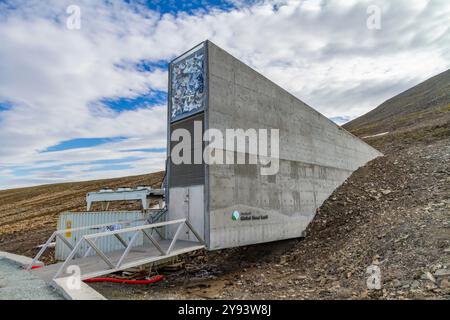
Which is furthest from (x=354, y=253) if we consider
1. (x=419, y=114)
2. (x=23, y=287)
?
(x=419, y=114)

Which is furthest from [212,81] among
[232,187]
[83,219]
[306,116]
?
[83,219]

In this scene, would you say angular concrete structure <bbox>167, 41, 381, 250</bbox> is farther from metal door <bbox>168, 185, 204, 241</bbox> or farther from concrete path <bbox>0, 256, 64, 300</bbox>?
concrete path <bbox>0, 256, 64, 300</bbox>

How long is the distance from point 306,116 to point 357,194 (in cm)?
551

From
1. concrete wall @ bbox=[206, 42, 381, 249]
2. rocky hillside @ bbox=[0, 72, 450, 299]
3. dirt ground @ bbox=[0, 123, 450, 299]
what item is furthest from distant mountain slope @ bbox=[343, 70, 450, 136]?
Result: concrete wall @ bbox=[206, 42, 381, 249]

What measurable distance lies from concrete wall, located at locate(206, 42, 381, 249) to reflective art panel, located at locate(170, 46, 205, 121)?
44 cm

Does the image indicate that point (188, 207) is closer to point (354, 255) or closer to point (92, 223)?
point (354, 255)

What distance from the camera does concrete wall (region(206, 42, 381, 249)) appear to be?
30.6ft

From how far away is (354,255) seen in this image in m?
9.72

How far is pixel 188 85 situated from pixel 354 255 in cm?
869

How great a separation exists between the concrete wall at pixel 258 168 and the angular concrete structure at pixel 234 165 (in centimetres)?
3

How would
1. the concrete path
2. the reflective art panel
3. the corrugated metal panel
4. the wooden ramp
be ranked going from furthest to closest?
the corrugated metal panel
the reflective art panel
the wooden ramp
the concrete path

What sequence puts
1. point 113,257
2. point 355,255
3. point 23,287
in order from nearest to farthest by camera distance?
point 23,287
point 113,257
point 355,255

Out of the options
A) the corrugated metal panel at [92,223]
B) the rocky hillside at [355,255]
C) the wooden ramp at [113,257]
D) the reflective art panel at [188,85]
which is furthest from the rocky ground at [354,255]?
the reflective art panel at [188,85]
